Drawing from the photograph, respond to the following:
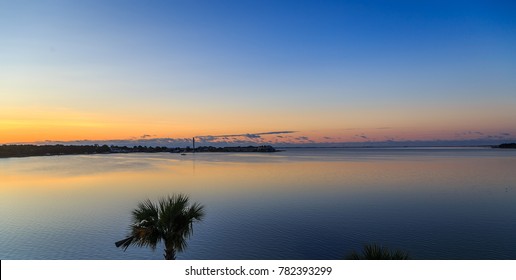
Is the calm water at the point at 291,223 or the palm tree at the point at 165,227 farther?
the calm water at the point at 291,223

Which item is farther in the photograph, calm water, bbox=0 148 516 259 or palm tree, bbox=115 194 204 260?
calm water, bbox=0 148 516 259

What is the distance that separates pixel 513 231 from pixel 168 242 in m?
19.4

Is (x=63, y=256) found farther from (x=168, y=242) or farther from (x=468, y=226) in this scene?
(x=468, y=226)

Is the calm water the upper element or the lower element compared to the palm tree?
lower

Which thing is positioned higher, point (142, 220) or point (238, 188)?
point (142, 220)

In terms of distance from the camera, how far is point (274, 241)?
17328 millimetres

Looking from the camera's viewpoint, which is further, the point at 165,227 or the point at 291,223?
the point at 291,223

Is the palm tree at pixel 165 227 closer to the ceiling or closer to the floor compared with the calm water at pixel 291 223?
closer to the ceiling

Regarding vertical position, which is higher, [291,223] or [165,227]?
[165,227]
